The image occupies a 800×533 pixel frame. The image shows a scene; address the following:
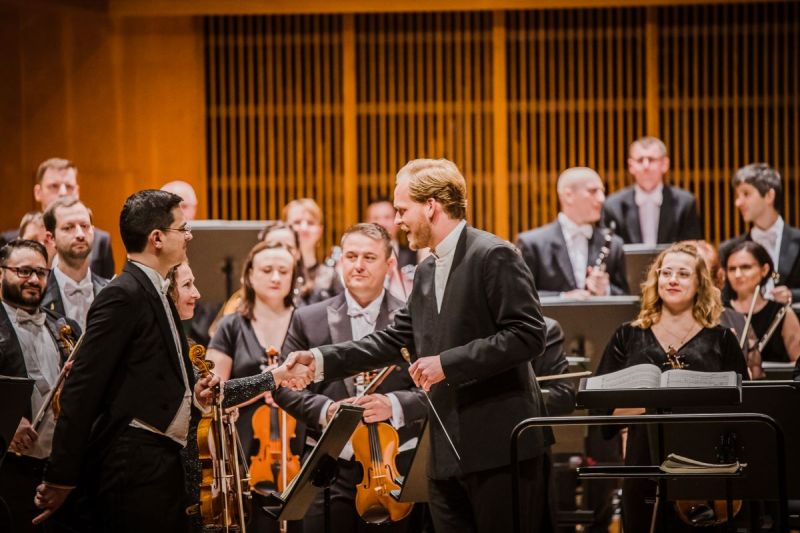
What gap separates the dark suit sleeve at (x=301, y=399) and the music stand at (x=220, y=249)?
1457 millimetres

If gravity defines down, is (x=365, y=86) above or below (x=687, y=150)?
above

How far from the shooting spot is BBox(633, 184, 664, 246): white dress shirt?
7.17 metres

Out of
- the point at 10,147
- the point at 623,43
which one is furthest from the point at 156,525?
the point at 623,43

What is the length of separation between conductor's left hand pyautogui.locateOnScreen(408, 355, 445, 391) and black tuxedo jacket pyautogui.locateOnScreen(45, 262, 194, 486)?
701 millimetres

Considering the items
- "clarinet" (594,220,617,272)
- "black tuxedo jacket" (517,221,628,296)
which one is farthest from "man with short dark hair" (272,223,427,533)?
"clarinet" (594,220,617,272)

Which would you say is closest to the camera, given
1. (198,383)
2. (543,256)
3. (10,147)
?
(198,383)

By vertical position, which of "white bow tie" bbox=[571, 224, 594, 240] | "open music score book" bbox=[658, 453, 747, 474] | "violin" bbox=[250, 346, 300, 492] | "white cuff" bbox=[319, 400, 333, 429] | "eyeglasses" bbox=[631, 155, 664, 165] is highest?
"eyeglasses" bbox=[631, 155, 664, 165]

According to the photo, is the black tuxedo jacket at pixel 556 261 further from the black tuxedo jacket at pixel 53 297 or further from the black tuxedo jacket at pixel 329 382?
the black tuxedo jacket at pixel 53 297

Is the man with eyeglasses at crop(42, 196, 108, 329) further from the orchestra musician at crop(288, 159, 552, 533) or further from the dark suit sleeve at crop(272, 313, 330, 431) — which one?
the orchestra musician at crop(288, 159, 552, 533)

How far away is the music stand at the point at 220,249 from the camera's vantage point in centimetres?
604

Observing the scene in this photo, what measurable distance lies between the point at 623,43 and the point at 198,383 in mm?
6107

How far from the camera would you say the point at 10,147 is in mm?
8391

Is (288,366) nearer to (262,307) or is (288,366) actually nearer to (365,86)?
(262,307)

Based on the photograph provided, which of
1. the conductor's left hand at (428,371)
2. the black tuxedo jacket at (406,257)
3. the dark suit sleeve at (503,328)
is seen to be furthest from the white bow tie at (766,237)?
the conductor's left hand at (428,371)
